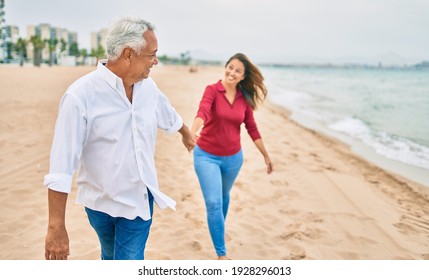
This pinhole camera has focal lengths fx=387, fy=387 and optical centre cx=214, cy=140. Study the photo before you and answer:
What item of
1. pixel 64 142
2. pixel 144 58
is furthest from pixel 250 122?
pixel 64 142

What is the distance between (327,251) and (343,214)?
3.69 feet

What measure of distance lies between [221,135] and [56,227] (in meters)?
1.87

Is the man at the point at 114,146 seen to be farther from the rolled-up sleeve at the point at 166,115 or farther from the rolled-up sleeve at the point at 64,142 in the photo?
the rolled-up sleeve at the point at 166,115

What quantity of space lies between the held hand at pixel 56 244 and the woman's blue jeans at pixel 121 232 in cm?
30

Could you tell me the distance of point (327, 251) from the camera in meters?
3.93

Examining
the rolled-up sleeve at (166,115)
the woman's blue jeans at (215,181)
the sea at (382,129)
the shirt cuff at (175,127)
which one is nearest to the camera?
the rolled-up sleeve at (166,115)

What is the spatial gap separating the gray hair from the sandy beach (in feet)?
7.42

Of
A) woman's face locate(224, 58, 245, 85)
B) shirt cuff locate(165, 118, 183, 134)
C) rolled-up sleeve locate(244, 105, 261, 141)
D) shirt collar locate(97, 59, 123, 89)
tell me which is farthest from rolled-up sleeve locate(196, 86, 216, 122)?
shirt collar locate(97, 59, 123, 89)

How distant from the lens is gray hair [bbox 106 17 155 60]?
1.89 meters

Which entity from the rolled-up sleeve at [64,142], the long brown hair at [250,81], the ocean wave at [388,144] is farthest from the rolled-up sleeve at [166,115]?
the ocean wave at [388,144]

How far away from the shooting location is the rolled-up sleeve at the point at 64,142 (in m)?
1.77

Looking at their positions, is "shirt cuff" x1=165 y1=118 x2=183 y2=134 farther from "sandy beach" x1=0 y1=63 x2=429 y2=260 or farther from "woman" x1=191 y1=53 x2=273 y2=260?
"sandy beach" x1=0 y1=63 x2=429 y2=260
